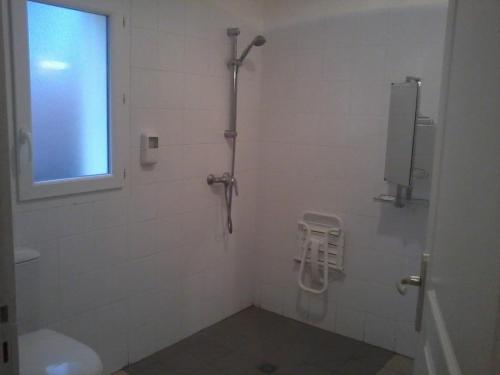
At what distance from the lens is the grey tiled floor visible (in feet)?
8.59

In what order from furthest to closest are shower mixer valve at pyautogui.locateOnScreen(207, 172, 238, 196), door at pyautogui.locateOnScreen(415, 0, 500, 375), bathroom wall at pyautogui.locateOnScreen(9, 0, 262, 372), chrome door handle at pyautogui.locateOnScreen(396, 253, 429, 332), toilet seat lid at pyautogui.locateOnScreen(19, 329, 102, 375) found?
1. shower mixer valve at pyautogui.locateOnScreen(207, 172, 238, 196)
2. bathroom wall at pyautogui.locateOnScreen(9, 0, 262, 372)
3. toilet seat lid at pyautogui.locateOnScreen(19, 329, 102, 375)
4. chrome door handle at pyautogui.locateOnScreen(396, 253, 429, 332)
5. door at pyautogui.locateOnScreen(415, 0, 500, 375)

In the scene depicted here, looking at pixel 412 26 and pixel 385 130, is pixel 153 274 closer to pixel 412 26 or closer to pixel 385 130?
pixel 385 130

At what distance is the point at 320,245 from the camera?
3.05 meters

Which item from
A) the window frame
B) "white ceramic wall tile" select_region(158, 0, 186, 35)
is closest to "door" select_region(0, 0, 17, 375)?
the window frame

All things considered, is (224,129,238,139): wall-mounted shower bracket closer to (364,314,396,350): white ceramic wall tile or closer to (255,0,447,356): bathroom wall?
(255,0,447,356): bathroom wall

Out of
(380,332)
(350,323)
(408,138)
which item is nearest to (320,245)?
(350,323)

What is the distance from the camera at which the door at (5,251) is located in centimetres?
78

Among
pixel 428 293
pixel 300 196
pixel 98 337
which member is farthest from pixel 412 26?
pixel 98 337

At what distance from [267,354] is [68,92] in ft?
6.10

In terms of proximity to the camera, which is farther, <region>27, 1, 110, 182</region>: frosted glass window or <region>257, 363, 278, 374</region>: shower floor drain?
<region>257, 363, 278, 374</region>: shower floor drain

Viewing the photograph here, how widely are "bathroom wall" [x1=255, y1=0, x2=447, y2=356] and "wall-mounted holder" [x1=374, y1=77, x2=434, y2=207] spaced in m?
0.18

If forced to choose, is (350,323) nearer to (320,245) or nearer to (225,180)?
(320,245)

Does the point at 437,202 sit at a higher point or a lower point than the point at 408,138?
lower

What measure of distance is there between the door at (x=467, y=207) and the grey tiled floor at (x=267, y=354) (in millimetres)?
1535
